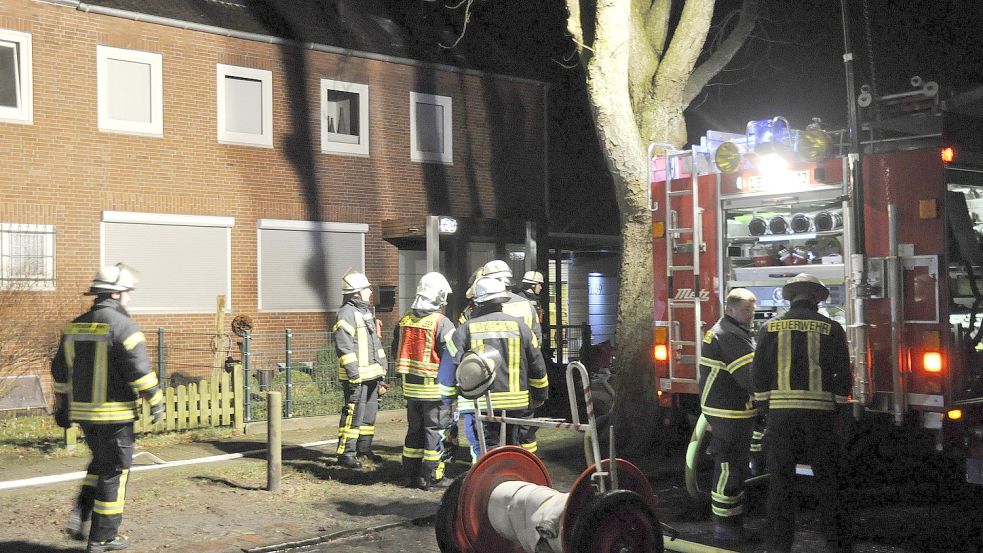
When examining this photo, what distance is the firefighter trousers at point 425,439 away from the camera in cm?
822

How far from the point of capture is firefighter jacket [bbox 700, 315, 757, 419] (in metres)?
6.24

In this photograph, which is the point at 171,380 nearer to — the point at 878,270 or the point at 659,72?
the point at 659,72

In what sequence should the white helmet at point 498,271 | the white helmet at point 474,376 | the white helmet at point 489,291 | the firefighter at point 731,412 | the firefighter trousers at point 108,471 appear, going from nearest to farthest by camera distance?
the white helmet at point 474,376 → the firefighter trousers at point 108,471 → the firefighter at point 731,412 → the white helmet at point 489,291 → the white helmet at point 498,271

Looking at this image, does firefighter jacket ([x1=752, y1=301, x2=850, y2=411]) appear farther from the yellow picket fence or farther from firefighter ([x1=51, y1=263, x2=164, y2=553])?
the yellow picket fence

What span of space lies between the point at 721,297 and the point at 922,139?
6.47ft

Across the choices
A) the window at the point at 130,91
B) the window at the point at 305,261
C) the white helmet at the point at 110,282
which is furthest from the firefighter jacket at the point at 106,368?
the window at the point at 305,261

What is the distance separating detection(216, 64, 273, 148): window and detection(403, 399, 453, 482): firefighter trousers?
9.44m

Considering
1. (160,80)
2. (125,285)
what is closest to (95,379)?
(125,285)

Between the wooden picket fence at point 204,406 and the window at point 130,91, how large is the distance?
5.78 m

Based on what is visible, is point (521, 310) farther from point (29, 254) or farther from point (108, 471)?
point (29, 254)

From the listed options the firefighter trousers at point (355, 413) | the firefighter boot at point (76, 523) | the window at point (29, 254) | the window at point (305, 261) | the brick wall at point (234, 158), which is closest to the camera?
the firefighter boot at point (76, 523)

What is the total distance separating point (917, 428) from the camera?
6684mm

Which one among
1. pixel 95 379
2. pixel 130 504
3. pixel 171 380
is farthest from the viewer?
pixel 171 380

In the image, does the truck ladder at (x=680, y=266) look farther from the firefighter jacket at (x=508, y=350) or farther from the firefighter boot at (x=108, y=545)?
the firefighter boot at (x=108, y=545)
